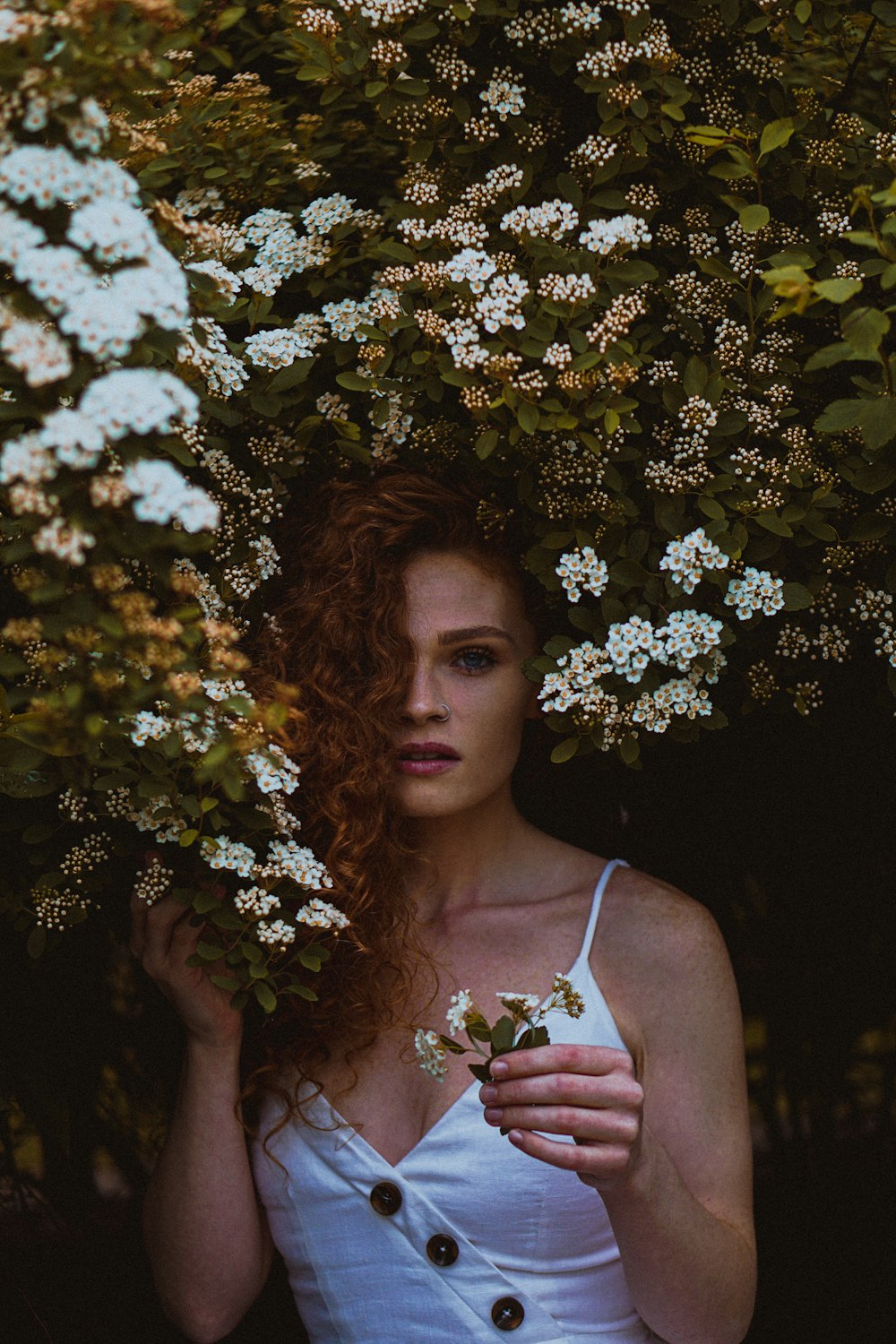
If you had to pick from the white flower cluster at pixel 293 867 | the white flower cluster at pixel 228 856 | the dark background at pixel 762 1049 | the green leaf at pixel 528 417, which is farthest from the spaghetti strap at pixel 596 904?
the green leaf at pixel 528 417

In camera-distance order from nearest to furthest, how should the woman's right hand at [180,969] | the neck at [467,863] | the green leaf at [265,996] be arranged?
the green leaf at [265,996]
the woman's right hand at [180,969]
the neck at [467,863]

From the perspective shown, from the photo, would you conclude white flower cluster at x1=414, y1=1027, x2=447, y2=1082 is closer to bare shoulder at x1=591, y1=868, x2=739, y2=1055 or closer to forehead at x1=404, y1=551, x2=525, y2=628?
bare shoulder at x1=591, y1=868, x2=739, y2=1055

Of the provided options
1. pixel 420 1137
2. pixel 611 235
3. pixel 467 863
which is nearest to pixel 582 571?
pixel 611 235

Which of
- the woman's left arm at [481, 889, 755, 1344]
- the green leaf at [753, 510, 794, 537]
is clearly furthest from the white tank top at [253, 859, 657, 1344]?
the green leaf at [753, 510, 794, 537]

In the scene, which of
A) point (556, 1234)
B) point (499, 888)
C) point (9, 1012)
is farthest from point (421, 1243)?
point (9, 1012)

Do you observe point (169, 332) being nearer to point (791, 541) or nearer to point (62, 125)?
point (62, 125)

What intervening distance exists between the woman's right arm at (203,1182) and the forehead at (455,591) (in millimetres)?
607

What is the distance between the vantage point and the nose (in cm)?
197

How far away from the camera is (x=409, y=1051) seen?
2.09 metres

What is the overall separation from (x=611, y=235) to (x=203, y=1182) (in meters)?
1.56

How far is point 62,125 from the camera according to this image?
1.19m

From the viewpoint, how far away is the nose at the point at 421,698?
1.97 metres

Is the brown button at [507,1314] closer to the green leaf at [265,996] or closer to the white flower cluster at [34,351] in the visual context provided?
the green leaf at [265,996]

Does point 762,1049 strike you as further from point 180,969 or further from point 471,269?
point 471,269
